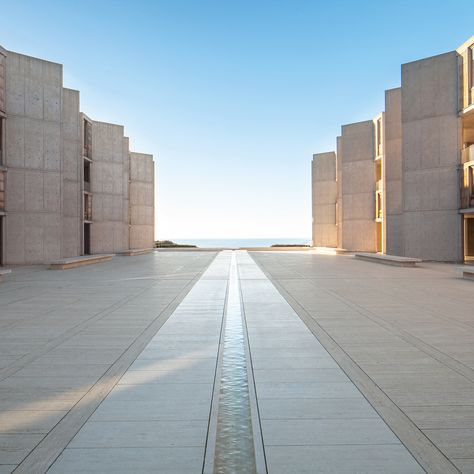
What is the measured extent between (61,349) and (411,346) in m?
5.04

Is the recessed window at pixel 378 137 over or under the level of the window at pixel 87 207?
over

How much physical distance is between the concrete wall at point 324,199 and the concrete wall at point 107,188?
20.9 m

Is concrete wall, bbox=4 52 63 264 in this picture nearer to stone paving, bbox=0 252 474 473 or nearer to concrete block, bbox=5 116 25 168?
concrete block, bbox=5 116 25 168

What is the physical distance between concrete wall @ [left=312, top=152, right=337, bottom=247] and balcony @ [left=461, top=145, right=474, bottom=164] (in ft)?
78.3

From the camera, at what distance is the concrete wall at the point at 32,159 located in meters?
24.0

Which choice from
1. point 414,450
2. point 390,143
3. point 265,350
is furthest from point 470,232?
point 414,450

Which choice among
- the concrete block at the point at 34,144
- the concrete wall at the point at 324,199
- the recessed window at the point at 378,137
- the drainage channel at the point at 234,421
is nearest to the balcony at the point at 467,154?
the recessed window at the point at 378,137

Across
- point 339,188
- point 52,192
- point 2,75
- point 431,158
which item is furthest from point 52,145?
point 339,188

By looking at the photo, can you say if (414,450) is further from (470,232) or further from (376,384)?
(470,232)

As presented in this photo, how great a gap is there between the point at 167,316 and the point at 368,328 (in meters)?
3.86

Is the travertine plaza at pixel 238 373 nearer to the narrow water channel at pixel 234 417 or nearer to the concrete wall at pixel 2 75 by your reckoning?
the narrow water channel at pixel 234 417

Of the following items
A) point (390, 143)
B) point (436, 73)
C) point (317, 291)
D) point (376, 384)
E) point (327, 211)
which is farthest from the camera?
point (327, 211)

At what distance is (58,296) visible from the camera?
12.4 meters

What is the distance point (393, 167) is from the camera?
1300 inches
